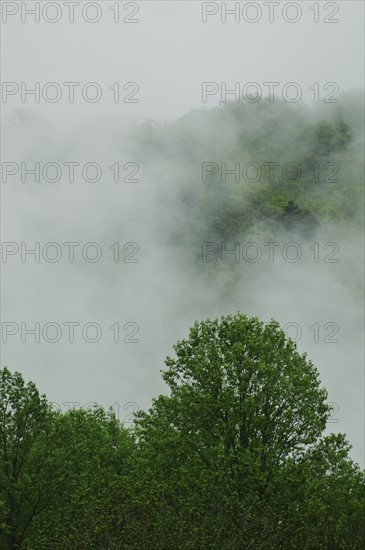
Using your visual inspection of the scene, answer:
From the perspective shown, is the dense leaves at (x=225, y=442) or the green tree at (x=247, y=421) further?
the green tree at (x=247, y=421)

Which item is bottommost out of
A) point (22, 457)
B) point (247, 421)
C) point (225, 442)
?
point (22, 457)

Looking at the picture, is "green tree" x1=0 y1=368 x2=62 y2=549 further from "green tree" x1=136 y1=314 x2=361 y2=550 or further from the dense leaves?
"green tree" x1=136 y1=314 x2=361 y2=550

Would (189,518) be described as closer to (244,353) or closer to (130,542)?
(130,542)

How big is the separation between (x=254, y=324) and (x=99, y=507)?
18835mm

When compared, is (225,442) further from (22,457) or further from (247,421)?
(22,457)

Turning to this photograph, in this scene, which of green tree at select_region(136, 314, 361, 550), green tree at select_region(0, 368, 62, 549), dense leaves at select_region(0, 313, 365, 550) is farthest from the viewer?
green tree at select_region(0, 368, 62, 549)

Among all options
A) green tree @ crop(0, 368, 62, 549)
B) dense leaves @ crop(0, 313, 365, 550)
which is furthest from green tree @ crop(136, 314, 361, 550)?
green tree @ crop(0, 368, 62, 549)

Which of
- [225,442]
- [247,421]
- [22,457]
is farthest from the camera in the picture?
[22,457]

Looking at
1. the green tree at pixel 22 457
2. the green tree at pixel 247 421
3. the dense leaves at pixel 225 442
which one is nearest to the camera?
the dense leaves at pixel 225 442

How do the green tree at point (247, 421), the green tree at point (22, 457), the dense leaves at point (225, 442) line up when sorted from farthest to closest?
the green tree at point (22, 457) < the green tree at point (247, 421) < the dense leaves at point (225, 442)

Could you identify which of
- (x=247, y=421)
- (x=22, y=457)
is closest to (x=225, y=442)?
(x=247, y=421)

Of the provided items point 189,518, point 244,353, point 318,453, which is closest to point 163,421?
point 244,353

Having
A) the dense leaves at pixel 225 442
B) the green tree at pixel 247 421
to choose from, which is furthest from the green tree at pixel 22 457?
the green tree at pixel 247 421

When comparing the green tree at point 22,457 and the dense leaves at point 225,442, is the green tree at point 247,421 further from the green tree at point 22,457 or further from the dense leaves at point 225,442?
the green tree at point 22,457
